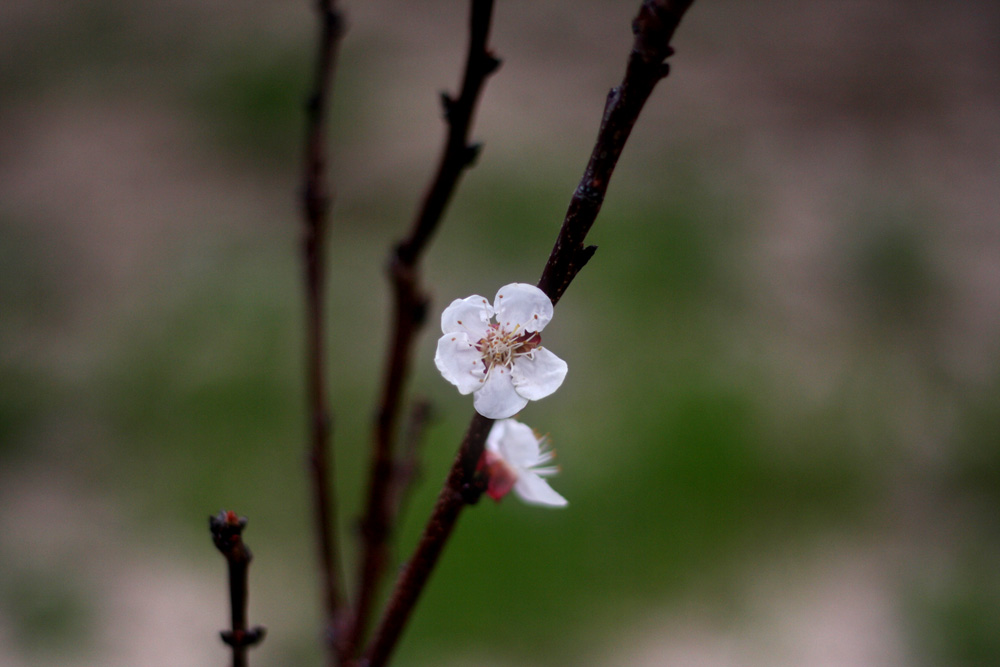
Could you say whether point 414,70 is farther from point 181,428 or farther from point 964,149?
point 964,149

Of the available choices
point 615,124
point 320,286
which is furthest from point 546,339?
point 615,124

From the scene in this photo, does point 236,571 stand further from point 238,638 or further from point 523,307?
point 523,307

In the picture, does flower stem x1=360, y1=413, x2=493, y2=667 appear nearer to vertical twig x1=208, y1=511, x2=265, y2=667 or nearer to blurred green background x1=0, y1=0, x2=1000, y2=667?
vertical twig x1=208, y1=511, x2=265, y2=667

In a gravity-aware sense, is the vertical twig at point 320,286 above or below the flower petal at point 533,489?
above

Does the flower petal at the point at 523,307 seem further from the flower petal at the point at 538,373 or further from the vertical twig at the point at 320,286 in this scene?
the vertical twig at the point at 320,286

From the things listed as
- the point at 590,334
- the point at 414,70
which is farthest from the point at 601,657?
the point at 414,70

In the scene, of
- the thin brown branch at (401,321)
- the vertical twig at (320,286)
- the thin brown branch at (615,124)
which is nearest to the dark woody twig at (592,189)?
the thin brown branch at (615,124)
